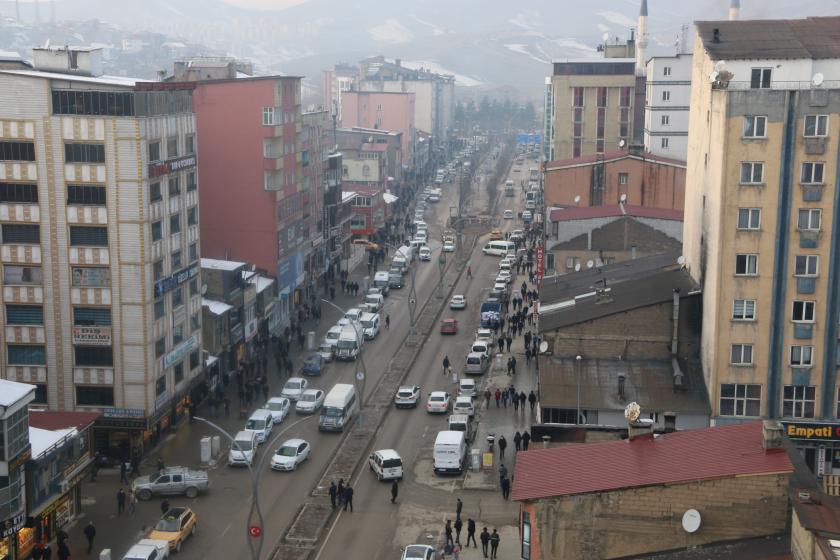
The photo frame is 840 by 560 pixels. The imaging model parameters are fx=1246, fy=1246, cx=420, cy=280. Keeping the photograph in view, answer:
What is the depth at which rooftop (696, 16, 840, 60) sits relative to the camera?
5050cm

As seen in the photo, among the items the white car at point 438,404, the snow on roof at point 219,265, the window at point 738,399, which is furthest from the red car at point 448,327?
the window at point 738,399

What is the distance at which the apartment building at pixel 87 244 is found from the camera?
53.8m

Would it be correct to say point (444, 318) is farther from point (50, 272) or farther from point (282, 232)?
point (50, 272)

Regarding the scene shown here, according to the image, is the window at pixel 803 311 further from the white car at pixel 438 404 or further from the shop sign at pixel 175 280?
the shop sign at pixel 175 280

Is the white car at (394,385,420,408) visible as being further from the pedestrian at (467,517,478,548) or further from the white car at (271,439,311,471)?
the pedestrian at (467,517,478,548)

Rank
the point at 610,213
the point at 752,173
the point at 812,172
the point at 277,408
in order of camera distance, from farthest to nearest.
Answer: the point at 610,213 < the point at 277,408 < the point at 752,173 < the point at 812,172

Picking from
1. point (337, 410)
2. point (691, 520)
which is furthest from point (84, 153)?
point (691, 520)

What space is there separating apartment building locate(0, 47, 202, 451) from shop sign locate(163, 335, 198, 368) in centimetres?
70

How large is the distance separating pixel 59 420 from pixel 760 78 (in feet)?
102

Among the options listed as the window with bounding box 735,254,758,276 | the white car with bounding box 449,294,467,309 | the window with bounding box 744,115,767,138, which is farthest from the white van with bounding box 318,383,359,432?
the white car with bounding box 449,294,467,309

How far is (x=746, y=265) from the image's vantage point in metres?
49.6

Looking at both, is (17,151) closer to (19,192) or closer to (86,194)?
(19,192)

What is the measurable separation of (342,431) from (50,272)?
52.0ft

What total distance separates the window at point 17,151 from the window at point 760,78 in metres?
30.5
